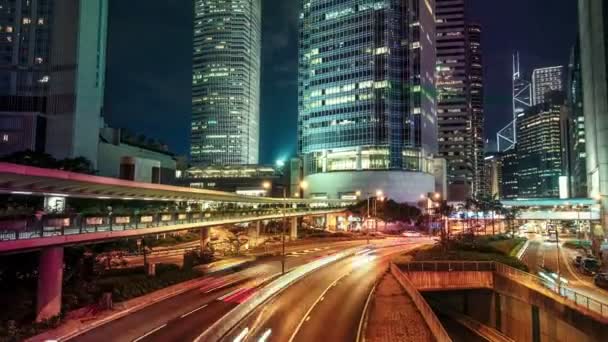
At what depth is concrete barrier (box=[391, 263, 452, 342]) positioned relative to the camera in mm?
22703

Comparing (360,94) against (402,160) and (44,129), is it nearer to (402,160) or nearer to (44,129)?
(402,160)

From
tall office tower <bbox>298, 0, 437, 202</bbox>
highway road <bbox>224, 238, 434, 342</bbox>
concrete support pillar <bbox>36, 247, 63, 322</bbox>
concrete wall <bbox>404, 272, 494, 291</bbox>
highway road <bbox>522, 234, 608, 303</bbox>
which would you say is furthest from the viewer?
tall office tower <bbox>298, 0, 437, 202</bbox>

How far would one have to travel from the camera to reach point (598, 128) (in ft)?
347

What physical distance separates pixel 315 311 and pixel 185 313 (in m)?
8.78

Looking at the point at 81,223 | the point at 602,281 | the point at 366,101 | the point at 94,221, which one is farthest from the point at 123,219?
the point at 366,101

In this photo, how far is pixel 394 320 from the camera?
2945 centimetres

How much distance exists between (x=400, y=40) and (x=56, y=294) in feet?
486

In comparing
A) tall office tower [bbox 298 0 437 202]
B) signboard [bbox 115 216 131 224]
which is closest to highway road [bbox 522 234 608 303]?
signboard [bbox 115 216 131 224]

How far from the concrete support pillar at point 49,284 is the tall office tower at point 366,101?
12428 centimetres

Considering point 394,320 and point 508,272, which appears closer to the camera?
point 394,320

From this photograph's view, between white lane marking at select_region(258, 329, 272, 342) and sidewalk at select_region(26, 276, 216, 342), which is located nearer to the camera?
white lane marking at select_region(258, 329, 272, 342)

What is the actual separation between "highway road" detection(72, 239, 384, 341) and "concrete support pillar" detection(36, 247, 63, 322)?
10.9 ft

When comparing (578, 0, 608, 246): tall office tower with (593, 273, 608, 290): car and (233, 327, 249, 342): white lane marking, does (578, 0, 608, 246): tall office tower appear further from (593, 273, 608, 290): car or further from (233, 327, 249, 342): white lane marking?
(233, 327, 249, 342): white lane marking

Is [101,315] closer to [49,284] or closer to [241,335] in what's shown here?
[49,284]
